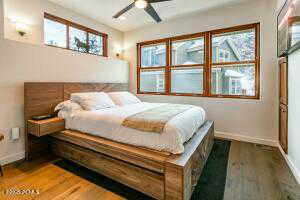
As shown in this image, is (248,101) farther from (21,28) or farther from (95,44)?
(21,28)

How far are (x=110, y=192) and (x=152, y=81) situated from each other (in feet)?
11.0

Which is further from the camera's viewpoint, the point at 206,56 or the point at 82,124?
the point at 206,56

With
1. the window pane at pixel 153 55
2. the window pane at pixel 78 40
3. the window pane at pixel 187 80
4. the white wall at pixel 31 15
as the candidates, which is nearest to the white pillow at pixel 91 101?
the white wall at pixel 31 15

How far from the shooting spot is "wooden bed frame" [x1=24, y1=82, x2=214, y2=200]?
1599 millimetres

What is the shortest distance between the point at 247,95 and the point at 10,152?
4.37m

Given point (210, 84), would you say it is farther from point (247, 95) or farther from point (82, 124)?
point (82, 124)

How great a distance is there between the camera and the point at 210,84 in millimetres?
3861

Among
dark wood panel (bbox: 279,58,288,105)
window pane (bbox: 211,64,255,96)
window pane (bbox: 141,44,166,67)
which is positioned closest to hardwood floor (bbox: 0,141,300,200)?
dark wood panel (bbox: 279,58,288,105)

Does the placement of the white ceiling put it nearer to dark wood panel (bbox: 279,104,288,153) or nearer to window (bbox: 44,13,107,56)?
window (bbox: 44,13,107,56)

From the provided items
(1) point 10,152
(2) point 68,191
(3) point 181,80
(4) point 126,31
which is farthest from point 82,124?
(4) point 126,31

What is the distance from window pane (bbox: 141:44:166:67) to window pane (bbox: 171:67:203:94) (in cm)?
49

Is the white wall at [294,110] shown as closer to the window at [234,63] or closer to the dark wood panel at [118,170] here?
the window at [234,63]

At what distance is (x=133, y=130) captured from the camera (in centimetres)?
200

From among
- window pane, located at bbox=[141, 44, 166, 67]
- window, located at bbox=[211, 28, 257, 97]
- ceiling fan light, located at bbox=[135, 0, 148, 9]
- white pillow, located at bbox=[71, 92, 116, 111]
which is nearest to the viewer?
ceiling fan light, located at bbox=[135, 0, 148, 9]
